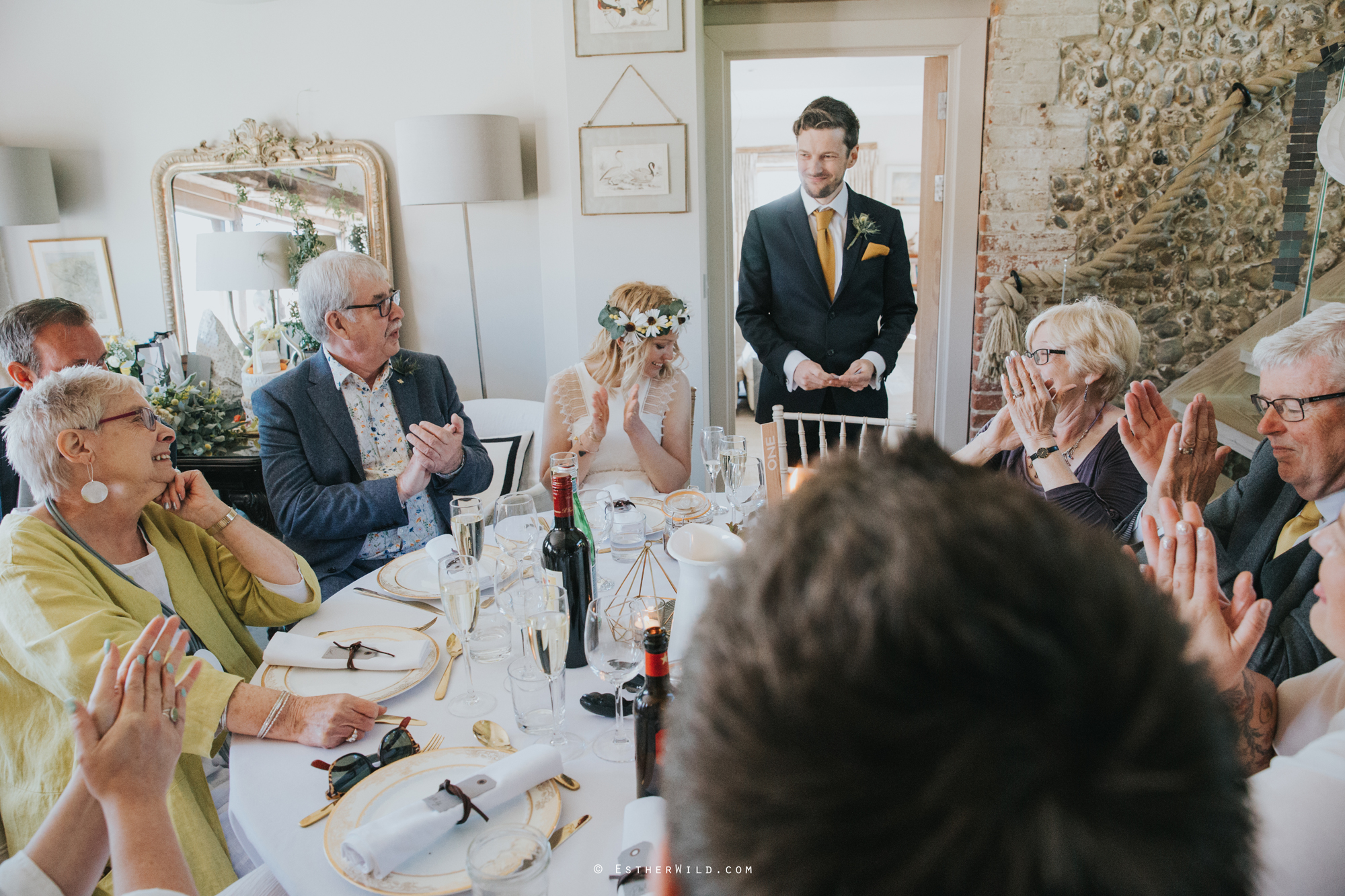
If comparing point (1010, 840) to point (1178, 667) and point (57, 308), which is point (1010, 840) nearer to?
point (1178, 667)

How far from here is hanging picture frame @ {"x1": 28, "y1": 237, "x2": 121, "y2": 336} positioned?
423 cm

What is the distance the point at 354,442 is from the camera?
7.54 feet

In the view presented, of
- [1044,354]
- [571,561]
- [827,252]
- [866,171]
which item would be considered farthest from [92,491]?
[866,171]

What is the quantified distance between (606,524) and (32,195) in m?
3.78

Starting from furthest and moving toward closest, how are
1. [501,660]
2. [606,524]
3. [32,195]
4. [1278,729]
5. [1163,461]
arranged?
[32,195], [606,524], [1163,461], [501,660], [1278,729]

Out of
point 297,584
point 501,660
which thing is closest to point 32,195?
point 297,584

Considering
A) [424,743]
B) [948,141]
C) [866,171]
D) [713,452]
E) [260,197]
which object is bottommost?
[424,743]

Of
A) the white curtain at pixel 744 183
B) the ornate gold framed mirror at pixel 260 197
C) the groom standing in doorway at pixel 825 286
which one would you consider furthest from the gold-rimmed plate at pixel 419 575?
the white curtain at pixel 744 183

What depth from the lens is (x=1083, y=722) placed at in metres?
0.32

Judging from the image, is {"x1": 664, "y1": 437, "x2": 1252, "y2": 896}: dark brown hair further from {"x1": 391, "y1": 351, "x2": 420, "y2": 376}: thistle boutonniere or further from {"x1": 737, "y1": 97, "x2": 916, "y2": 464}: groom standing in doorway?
{"x1": 737, "y1": 97, "x2": 916, "y2": 464}: groom standing in doorway

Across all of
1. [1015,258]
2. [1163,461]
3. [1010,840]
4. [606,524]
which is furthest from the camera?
[1015,258]

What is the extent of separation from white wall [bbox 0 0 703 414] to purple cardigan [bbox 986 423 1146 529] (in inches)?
71.1

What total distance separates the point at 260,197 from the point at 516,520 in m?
2.97

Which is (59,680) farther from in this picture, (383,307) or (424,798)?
(383,307)
